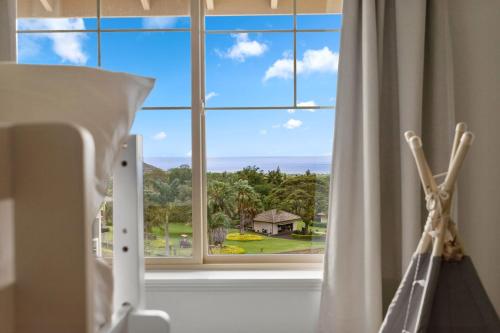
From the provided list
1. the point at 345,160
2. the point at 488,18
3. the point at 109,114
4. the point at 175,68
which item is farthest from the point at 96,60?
the point at 488,18

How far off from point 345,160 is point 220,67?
0.78 meters

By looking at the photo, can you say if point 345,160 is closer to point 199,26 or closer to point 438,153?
point 438,153

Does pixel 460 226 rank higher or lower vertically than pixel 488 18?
lower

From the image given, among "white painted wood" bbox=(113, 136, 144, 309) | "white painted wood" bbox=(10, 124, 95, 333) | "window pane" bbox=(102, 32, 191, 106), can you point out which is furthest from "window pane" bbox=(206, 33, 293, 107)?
"white painted wood" bbox=(10, 124, 95, 333)

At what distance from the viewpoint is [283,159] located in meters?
2.29

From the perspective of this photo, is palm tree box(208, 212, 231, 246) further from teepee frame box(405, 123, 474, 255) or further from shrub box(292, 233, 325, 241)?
teepee frame box(405, 123, 474, 255)

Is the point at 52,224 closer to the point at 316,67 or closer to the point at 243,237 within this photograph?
the point at 243,237

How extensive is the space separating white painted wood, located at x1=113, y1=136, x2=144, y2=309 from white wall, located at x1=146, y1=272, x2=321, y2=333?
3.28 ft

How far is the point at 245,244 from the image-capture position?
2305mm

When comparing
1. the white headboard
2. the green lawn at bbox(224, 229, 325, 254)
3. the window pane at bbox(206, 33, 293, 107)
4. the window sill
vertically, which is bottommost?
the window sill

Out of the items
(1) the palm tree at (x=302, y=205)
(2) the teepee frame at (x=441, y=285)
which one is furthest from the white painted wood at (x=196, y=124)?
(2) the teepee frame at (x=441, y=285)

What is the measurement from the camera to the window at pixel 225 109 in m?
2.28

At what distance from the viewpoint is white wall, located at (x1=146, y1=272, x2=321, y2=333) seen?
209 cm

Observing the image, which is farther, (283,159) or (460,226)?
(283,159)
